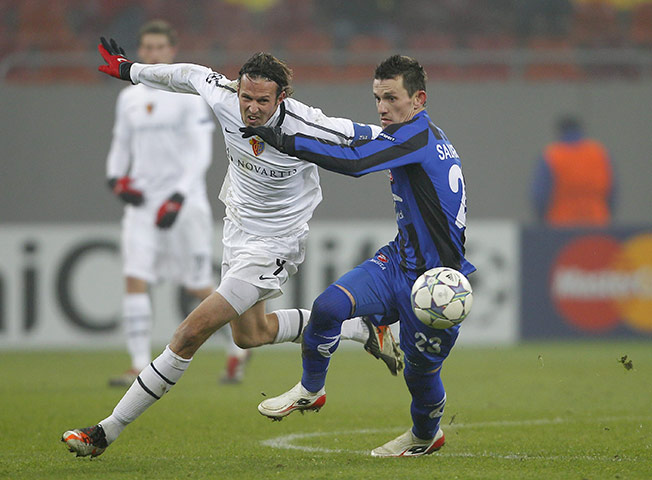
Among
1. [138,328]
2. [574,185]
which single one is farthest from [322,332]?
[574,185]

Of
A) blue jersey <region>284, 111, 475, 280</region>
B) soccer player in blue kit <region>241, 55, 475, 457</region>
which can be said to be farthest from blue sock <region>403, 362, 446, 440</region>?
blue jersey <region>284, 111, 475, 280</region>

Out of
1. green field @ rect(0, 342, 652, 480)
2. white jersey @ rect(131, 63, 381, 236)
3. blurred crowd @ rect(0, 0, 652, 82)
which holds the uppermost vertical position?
blurred crowd @ rect(0, 0, 652, 82)

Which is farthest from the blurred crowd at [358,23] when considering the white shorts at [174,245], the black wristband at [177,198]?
the black wristband at [177,198]

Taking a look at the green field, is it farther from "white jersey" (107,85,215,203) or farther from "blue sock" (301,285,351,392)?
"white jersey" (107,85,215,203)

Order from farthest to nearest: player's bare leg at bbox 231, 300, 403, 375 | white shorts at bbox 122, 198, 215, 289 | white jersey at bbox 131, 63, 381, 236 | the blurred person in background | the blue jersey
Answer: the blurred person in background
white shorts at bbox 122, 198, 215, 289
player's bare leg at bbox 231, 300, 403, 375
white jersey at bbox 131, 63, 381, 236
the blue jersey

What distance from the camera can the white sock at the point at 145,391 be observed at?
505cm

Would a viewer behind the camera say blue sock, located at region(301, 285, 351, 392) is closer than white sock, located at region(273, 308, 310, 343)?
Yes

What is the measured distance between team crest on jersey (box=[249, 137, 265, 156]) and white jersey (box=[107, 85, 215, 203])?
3426mm

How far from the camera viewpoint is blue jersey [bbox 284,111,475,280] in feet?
16.2

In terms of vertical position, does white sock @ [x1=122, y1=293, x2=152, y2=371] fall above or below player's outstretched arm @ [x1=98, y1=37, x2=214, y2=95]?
below

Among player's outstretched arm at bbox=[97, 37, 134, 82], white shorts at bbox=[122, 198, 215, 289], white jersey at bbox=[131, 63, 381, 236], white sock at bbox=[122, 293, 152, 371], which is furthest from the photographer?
white shorts at bbox=[122, 198, 215, 289]

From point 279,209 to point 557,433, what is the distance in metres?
2.07

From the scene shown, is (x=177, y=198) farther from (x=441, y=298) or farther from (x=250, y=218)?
(x=441, y=298)

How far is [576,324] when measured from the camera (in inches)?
→ 456
